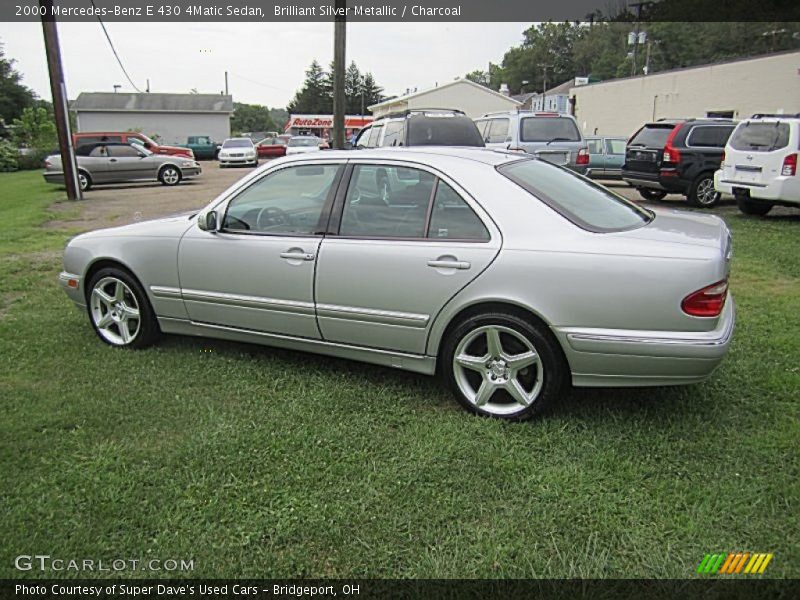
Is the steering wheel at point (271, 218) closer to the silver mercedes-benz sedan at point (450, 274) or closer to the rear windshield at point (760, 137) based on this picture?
the silver mercedes-benz sedan at point (450, 274)

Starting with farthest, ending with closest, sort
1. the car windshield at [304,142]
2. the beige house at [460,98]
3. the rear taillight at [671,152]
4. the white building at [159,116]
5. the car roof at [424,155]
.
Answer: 1. the white building at [159,116]
2. the beige house at [460,98]
3. the car windshield at [304,142]
4. the rear taillight at [671,152]
5. the car roof at [424,155]

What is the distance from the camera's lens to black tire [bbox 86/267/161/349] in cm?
475

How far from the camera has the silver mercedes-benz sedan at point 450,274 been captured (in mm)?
3277

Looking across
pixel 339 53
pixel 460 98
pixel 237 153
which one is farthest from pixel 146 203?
pixel 460 98

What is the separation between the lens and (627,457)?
128 inches

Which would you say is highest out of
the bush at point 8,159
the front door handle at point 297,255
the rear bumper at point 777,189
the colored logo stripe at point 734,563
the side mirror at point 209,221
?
the side mirror at point 209,221

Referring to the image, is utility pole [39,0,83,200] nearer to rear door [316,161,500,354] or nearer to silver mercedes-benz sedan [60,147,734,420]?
silver mercedes-benz sedan [60,147,734,420]

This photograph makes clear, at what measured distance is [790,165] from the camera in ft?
33.1

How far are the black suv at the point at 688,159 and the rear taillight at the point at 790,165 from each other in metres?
2.32

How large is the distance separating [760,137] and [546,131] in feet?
13.6

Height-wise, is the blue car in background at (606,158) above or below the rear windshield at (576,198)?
below

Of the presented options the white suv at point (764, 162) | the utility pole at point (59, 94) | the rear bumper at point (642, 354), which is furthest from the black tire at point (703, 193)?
the utility pole at point (59, 94)

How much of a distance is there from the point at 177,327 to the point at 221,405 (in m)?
1.04

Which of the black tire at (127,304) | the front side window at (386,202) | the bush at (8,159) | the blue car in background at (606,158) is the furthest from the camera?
the bush at (8,159)
